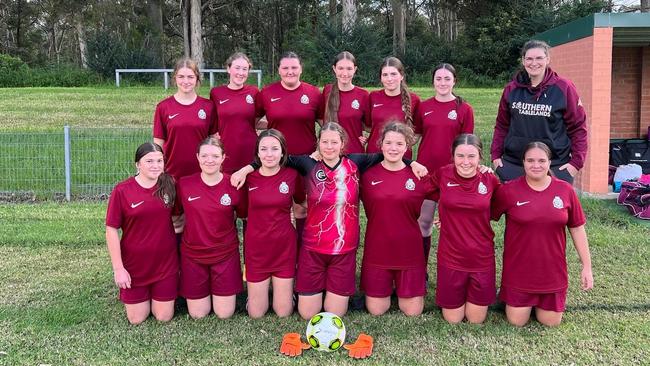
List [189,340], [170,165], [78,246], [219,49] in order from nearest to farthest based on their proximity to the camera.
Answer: [189,340], [170,165], [78,246], [219,49]

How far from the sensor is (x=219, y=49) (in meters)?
42.4

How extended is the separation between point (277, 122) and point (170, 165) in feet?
3.13

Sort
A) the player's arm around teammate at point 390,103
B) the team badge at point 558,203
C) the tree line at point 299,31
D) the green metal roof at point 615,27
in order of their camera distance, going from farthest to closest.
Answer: the tree line at point 299,31, the green metal roof at point 615,27, the player's arm around teammate at point 390,103, the team badge at point 558,203

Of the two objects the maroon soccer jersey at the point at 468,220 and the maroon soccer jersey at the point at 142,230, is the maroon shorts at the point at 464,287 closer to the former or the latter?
the maroon soccer jersey at the point at 468,220

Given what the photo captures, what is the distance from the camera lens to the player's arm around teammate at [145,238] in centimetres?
423

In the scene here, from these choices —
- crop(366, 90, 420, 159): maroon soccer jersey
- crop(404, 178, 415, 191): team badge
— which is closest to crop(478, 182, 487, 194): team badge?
crop(404, 178, 415, 191): team badge

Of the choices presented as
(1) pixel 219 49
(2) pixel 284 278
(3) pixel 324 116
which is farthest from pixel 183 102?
(1) pixel 219 49

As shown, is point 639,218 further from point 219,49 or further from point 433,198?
point 219,49

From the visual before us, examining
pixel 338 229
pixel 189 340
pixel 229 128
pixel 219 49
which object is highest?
pixel 219 49

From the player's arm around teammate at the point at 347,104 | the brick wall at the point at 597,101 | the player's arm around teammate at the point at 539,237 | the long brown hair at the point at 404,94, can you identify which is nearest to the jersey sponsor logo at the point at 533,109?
the player's arm around teammate at the point at 539,237

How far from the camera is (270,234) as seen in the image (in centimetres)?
437

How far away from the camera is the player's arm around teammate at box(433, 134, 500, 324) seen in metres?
4.20

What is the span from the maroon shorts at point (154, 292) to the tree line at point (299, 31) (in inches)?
769

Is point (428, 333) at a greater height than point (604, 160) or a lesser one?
lesser
